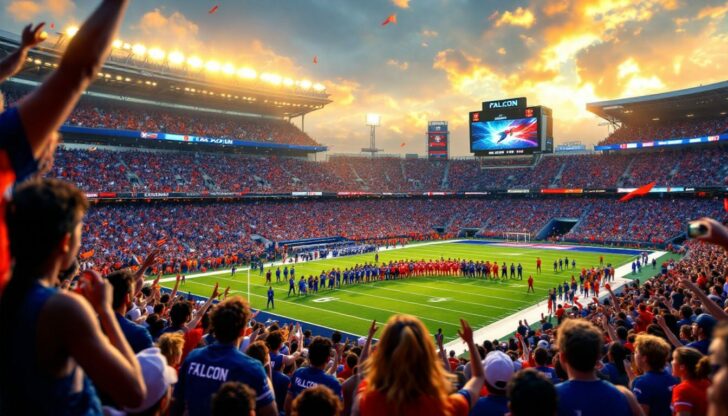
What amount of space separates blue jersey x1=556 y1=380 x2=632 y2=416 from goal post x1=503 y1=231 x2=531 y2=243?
52784 mm

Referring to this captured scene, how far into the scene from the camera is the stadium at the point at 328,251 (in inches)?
73.3

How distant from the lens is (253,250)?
39156 mm

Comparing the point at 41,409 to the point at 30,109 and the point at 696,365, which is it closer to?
the point at 30,109

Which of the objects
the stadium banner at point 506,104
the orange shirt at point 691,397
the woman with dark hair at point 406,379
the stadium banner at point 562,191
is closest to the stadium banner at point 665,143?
the stadium banner at point 562,191

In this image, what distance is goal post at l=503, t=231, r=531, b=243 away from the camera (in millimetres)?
53463

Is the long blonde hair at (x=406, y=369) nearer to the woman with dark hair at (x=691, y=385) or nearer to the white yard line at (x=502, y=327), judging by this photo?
the woman with dark hair at (x=691, y=385)

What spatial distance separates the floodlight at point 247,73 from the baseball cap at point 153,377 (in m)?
52.1

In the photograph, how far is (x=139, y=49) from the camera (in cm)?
4297

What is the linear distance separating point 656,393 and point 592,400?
1.86 meters

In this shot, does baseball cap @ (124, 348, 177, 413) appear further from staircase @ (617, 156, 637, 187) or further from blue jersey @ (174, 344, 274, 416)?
staircase @ (617, 156, 637, 187)

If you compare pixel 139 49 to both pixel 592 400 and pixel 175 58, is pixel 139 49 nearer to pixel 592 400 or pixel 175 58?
pixel 175 58

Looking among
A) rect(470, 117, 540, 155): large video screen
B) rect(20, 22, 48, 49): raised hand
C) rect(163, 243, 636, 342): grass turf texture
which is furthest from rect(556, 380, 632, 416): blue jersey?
rect(470, 117, 540, 155): large video screen

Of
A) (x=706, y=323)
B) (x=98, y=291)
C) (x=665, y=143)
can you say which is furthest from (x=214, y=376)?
(x=665, y=143)

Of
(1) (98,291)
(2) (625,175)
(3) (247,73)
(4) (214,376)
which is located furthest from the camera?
(2) (625,175)
